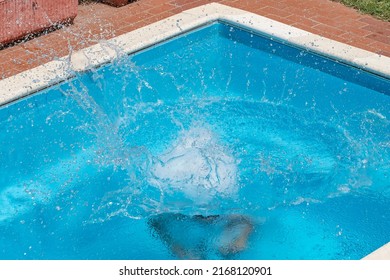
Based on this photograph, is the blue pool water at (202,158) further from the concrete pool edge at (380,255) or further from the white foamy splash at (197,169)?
the concrete pool edge at (380,255)

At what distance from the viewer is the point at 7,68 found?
6668 millimetres

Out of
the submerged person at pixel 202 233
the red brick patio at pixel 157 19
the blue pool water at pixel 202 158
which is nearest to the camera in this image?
the submerged person at pixel 202 233

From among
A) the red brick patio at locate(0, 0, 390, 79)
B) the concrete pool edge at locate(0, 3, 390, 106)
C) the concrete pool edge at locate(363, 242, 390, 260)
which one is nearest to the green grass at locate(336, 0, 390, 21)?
the red brick patio at locate(0, 0, 390, 79)

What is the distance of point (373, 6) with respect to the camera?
25.2 ft

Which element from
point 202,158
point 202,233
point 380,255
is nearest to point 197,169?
point 202,158

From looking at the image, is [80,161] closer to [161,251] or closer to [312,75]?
[161,251]

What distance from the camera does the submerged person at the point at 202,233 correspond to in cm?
527

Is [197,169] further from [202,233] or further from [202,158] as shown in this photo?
[202,233]

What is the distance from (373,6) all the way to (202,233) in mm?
3346

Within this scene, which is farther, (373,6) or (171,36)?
(373,6)

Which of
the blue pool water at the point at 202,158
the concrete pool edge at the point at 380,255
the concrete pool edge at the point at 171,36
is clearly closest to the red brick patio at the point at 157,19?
the concrete pool edge at the point at 171,36

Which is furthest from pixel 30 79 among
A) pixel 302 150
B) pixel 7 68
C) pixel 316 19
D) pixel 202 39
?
pixel 316 19

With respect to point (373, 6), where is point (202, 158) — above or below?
→ below
